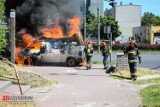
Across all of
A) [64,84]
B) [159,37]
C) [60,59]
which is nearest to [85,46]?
[60,59]

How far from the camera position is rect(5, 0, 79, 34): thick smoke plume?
27734 mm

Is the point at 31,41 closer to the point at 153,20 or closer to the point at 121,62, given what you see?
the point at 121,62

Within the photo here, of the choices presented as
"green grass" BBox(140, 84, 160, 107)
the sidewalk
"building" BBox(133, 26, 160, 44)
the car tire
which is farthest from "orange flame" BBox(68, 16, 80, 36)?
"building" BBox(133, 26, 160, 44)

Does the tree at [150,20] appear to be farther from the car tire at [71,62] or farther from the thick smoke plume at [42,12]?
the car tire at [71,62]

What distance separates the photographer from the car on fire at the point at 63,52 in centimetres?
2411

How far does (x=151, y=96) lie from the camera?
39.5ft

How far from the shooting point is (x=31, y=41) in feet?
86.1

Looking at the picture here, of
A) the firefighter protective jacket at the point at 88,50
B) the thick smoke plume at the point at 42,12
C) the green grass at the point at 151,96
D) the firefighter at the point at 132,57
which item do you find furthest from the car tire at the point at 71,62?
the green grass at the point at 151,96

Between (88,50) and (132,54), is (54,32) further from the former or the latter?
(132,54)

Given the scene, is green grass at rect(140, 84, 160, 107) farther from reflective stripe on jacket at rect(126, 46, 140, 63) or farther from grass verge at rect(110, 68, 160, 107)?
reflective stripe on jacket at rect(126, 46, 140, 63)

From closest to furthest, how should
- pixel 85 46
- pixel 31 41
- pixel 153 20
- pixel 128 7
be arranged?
pixel 85 46, pixel 31 41, pixel 128 7, pixel 153 20

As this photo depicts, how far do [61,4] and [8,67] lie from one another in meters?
14.2

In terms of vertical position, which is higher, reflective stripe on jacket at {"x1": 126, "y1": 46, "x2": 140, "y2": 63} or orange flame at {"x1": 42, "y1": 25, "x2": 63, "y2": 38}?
orange flame at {"x1": 42, "y1": 25, "x2": 63, "y2": 38}

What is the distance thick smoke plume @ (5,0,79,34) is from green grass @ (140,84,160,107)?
577 inches
